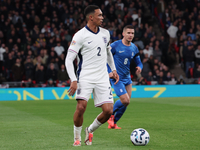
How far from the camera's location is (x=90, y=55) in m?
5.80

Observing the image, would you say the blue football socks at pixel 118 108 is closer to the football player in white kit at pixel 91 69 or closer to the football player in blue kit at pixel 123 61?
the football player in blue kit at pixel 123 61

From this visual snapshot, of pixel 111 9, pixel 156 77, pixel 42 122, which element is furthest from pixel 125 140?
pixel 111 9

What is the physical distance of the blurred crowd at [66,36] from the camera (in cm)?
1819

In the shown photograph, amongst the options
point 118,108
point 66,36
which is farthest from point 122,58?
point 66,36

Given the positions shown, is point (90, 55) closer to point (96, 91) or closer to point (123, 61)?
point (96, 91)

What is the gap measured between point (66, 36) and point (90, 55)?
14496 millimetres

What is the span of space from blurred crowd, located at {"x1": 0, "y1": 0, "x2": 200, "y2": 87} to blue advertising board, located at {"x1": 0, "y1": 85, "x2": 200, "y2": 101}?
47 cm

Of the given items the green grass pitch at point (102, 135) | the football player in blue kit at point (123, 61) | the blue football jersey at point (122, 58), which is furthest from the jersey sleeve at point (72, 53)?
the blue football jersey at point (122, 58)

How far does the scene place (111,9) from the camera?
2208 cm

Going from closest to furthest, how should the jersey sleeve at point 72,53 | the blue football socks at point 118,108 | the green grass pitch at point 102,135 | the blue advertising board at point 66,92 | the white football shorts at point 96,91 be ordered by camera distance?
1. the jersey sleeve at point 72,53
2. the white football shorts at point 96,91
3. the green grass pitch at point 102,135
4. the blue football socks at point 118,108
5. the blue advertising board at point 66,92

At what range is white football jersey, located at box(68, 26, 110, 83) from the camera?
5770mm

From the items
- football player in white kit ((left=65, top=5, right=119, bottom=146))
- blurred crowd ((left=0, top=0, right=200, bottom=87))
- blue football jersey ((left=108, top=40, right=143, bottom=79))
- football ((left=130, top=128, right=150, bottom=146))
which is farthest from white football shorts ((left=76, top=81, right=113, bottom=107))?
blurred crowd ((left=0, top=0, right=200, bottom=87))

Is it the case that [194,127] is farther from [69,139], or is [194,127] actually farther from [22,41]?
[22,41]

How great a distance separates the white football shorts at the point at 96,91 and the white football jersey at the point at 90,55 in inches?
3.1
